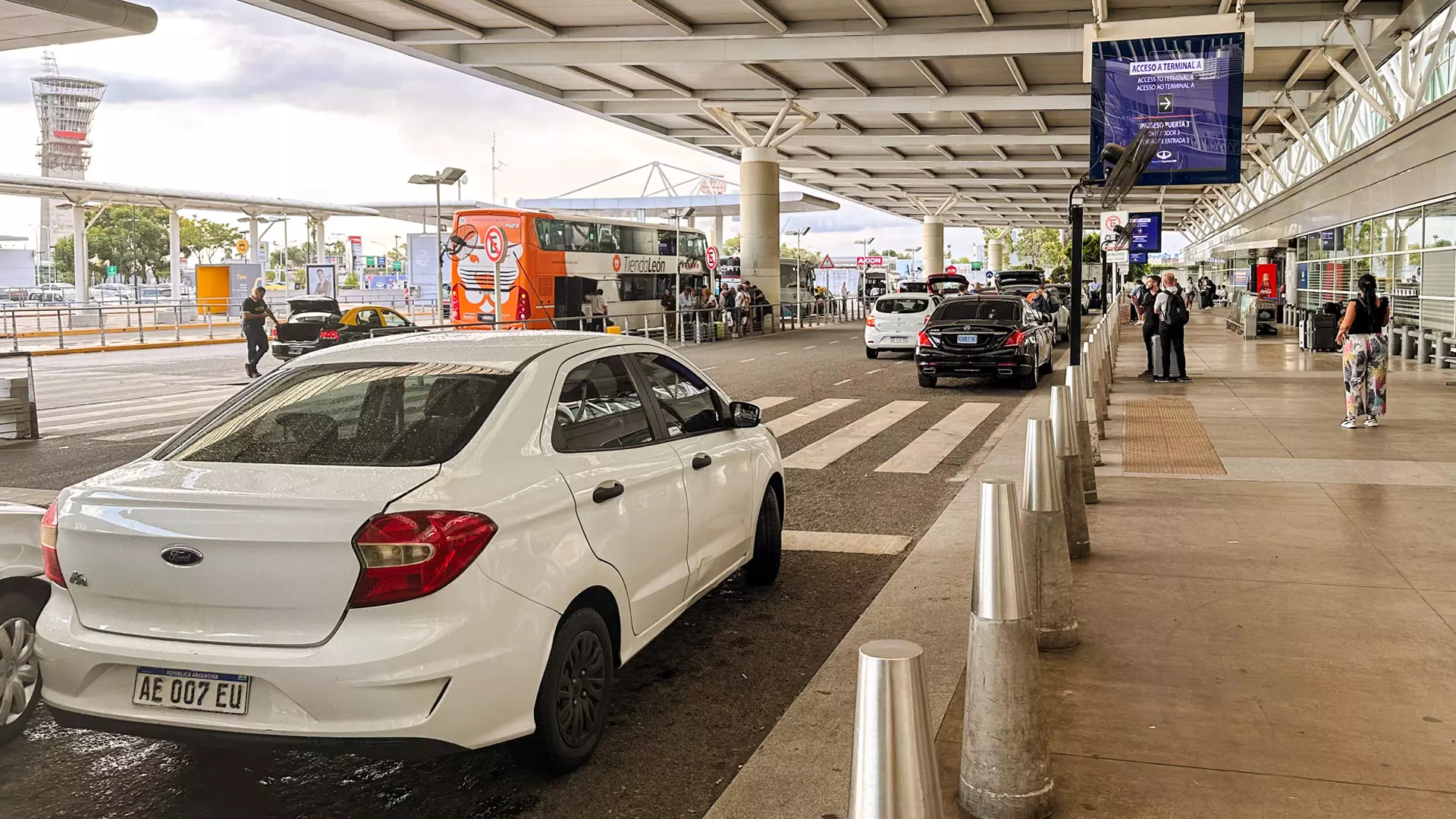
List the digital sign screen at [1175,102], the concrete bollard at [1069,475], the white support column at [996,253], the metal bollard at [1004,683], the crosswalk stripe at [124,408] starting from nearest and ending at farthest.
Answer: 1. the metal bollard at [1004,683]
2. the concrete bollard at [1069,475]
3. the crosswalk stripe at [124,408]
4. the digital sign screen at [1175,102]
5. the white support column at [996,253]

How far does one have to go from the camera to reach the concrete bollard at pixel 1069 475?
6988 mm

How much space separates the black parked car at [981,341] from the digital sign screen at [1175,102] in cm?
310

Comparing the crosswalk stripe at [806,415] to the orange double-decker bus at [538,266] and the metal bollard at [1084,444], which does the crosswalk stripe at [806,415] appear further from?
the orange double-decker bus at [538,266]

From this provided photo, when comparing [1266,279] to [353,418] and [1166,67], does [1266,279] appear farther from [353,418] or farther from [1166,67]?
[353,418]

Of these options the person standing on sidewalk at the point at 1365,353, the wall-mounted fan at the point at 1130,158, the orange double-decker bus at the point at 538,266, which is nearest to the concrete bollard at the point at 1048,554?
the person standing on sidewalk at the point at 1365,353

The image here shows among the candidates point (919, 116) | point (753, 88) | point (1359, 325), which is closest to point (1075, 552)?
point (1359, 325)

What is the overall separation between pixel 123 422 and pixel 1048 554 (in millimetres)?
14198

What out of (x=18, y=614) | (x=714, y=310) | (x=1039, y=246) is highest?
(x=1039, y=246)

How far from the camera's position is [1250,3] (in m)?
22.2

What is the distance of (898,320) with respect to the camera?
2638cm

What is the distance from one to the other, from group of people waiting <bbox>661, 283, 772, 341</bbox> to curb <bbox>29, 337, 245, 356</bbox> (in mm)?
13742

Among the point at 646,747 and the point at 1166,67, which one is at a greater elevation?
the point at 1166,67

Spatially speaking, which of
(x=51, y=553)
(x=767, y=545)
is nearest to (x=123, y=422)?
(x=767, y=545)

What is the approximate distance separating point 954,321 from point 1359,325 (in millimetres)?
7666
